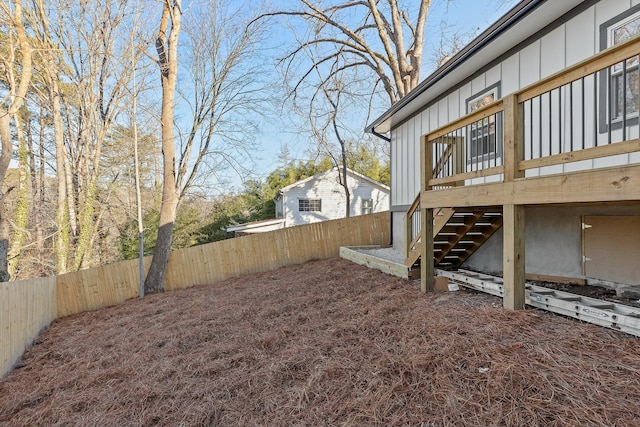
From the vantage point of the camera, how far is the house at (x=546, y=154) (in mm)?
2748

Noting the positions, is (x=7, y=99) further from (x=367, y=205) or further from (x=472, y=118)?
(x=367, y=205)

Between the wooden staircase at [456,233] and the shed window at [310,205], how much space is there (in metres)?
14.6

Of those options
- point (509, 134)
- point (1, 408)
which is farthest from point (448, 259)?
point (1, 408)

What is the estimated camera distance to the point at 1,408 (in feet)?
13.4

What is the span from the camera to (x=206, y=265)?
10258 millimetres

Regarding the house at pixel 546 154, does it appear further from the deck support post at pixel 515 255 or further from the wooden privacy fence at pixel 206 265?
the wooden privacy fence at pixel 206 265

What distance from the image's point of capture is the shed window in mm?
19984

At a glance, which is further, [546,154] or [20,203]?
[20,203]

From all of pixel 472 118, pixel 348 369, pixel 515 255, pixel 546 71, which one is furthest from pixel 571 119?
pixel 348 369

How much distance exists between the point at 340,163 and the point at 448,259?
15523mm

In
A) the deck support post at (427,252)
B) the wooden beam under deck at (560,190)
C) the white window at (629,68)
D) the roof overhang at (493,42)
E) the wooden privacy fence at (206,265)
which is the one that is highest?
the roof overhang at (493,42)

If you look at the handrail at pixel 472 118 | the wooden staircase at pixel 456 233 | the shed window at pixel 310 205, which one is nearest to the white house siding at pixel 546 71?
the wooden staircase at pixel 456 233

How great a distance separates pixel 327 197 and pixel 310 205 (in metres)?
1.24

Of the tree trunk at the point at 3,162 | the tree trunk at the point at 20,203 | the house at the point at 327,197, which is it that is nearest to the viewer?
the tree trunk at the point at 3,162
